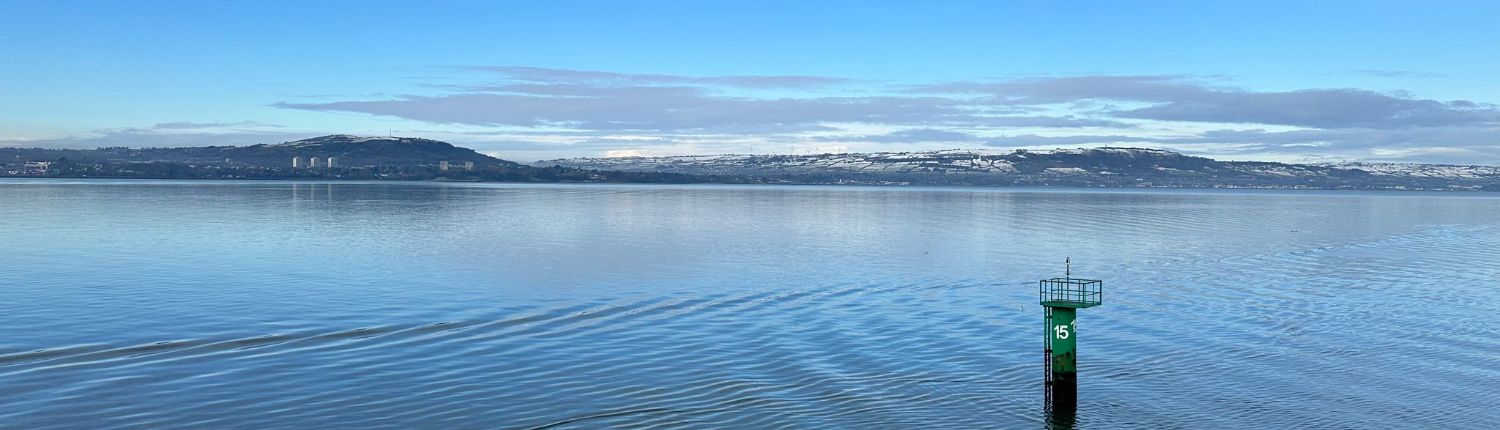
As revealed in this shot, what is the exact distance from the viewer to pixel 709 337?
2962 cm

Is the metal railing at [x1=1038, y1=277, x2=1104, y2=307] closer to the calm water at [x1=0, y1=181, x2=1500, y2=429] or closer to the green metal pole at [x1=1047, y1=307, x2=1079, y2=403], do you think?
the green metal pole at [x1=1047, y1=307, x2=1079, y2=403]

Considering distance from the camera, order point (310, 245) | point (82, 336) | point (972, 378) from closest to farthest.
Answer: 1. point (972, 378)
2. point (82, 336)
3. point (310, 245)

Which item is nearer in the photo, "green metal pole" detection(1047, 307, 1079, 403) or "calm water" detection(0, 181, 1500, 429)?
"calm water" detection(0, 181, 1500, 429)

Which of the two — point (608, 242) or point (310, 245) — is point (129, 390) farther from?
point (608, 242)

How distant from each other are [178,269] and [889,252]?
34582 millimetres

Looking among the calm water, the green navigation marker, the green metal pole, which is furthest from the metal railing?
the calm water

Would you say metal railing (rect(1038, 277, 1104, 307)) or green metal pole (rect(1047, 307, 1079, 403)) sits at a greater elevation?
metal railing (rect(1038, 277, 1104, 307))

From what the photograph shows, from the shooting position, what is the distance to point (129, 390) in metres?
21.6

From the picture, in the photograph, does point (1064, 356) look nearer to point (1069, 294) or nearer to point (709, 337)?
point (709, 337)

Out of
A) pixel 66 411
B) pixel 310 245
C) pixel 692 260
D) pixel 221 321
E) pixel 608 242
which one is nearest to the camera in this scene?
pixel 66 411

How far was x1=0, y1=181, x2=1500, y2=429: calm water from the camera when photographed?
21078 millimetres

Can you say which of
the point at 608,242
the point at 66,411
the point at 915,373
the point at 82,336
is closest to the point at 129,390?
the point at 66,411

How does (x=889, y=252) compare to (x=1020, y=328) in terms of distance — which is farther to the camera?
(x=889, y=252)

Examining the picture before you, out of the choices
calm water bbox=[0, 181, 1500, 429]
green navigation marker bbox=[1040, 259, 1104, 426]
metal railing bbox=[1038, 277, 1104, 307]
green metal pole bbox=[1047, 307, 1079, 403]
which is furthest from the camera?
metal railing bbox=[1038, 277, 1104, 307]
